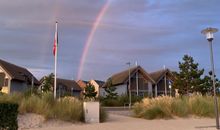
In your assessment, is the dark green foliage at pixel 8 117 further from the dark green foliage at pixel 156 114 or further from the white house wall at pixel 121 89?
the white house wall at pixel 121 89

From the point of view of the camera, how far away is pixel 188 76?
168 feet

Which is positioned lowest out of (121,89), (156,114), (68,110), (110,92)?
(156,114)

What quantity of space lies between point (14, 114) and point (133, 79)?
2162 inches

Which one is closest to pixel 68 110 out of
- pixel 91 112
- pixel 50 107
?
pixel 50 107

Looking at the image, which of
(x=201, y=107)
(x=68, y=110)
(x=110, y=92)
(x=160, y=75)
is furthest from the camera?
(x=160, y=75)

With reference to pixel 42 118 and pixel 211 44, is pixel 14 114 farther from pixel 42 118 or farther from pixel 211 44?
pixel 211 44

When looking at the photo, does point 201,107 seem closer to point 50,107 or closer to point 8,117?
point 50,107

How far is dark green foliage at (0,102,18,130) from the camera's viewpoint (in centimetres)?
977

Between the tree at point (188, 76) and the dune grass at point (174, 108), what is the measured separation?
27727mm

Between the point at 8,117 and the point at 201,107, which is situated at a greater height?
the point at 8,117

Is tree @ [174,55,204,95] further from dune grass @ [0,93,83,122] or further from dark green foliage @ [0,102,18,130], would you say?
dark green foliage @ [0,102,18,130]

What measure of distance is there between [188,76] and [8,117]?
44106mm

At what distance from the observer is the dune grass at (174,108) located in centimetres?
2116

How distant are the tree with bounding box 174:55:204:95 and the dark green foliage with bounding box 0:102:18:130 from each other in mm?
43268
